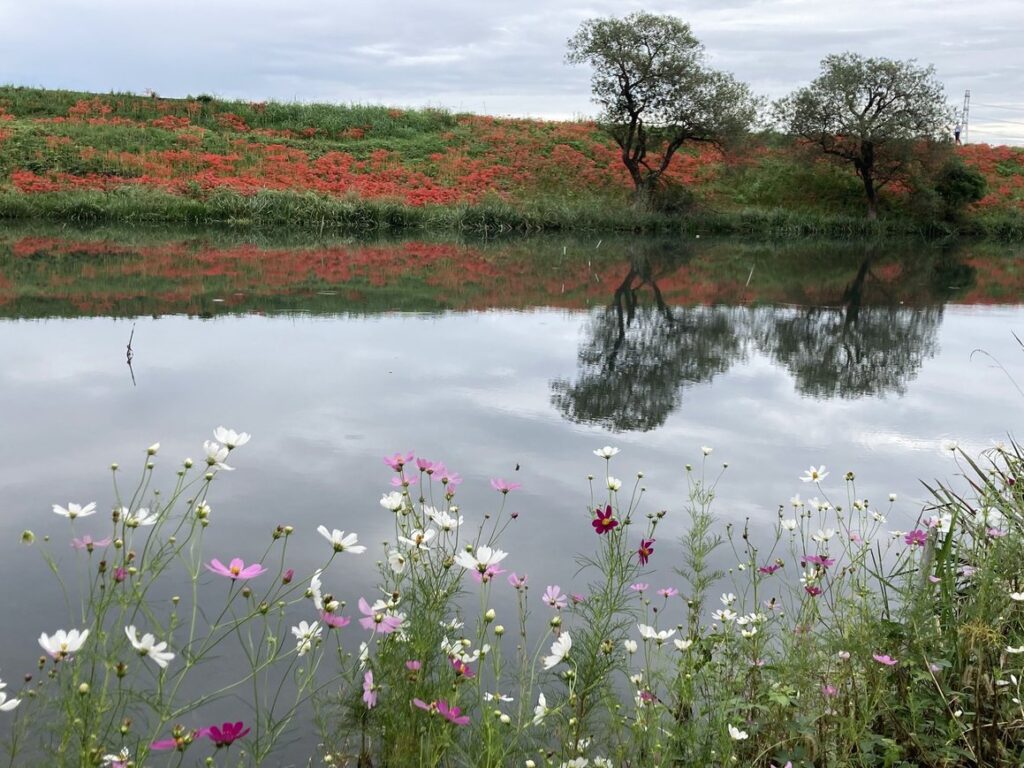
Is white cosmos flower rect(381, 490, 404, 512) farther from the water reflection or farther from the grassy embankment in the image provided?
the grassy embankment

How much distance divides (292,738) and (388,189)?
25.4 m

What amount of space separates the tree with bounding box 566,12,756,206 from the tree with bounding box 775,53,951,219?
2.75 m

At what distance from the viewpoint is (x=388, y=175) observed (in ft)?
99.5

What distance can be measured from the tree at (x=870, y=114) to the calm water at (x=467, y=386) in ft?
54.9

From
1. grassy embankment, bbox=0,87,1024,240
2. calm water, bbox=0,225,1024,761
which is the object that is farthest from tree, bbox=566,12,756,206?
calm water, bbox=0,225,1024,761

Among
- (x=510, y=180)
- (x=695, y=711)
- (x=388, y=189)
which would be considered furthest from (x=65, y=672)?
(x=510, y=180)

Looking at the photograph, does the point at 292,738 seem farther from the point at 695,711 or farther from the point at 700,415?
the point at 700,415

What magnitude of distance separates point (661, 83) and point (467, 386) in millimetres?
24598

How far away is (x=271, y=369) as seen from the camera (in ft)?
26.7

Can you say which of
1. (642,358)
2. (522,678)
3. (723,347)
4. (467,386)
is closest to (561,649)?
(522,678)

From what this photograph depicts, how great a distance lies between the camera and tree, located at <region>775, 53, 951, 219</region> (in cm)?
3150

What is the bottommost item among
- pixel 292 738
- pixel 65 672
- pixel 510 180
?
pixel 292 738

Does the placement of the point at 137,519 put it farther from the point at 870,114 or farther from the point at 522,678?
the point at 870,114

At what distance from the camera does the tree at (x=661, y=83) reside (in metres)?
29.7
